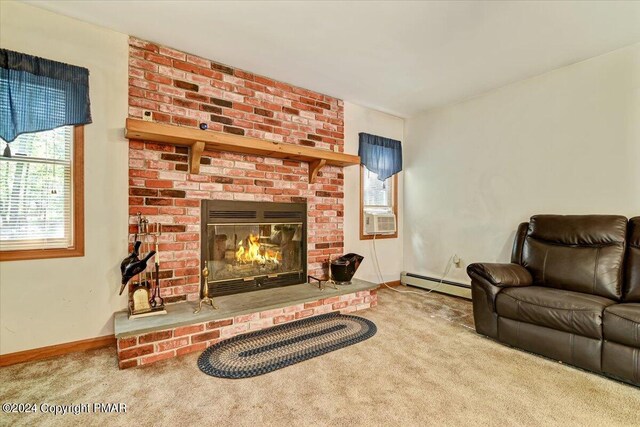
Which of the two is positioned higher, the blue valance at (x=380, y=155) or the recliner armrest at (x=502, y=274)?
the blue valance at (x=380, y=155)

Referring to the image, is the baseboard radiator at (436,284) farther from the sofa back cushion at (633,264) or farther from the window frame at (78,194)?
the window frame at (78,194)

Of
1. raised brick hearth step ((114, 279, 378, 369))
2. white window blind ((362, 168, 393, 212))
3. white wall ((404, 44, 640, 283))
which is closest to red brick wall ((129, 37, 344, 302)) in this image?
raised brick hearth step ((114, 279, 378, 369))

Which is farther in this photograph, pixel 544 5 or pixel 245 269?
pixel 245 269

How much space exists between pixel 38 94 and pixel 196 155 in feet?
3.68

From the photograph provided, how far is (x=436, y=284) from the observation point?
411 centimetres

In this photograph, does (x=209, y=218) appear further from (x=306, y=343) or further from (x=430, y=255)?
(x=430, y=255)

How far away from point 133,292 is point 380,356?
2.00m

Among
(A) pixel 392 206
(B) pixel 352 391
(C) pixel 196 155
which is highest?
(C) pixel 196 155

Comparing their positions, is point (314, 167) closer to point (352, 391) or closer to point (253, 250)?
point (253, 250)

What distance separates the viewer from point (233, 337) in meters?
2.51

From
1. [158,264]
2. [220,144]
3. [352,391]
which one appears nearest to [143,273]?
[158,264]

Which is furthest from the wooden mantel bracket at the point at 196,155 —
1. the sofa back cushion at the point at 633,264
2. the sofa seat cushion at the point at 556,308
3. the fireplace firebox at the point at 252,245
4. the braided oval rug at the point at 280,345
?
the sofa back cushion at the point at 633,264

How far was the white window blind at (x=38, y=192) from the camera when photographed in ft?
7.12

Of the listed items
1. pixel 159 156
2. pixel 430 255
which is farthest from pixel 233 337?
pixel 430 255
